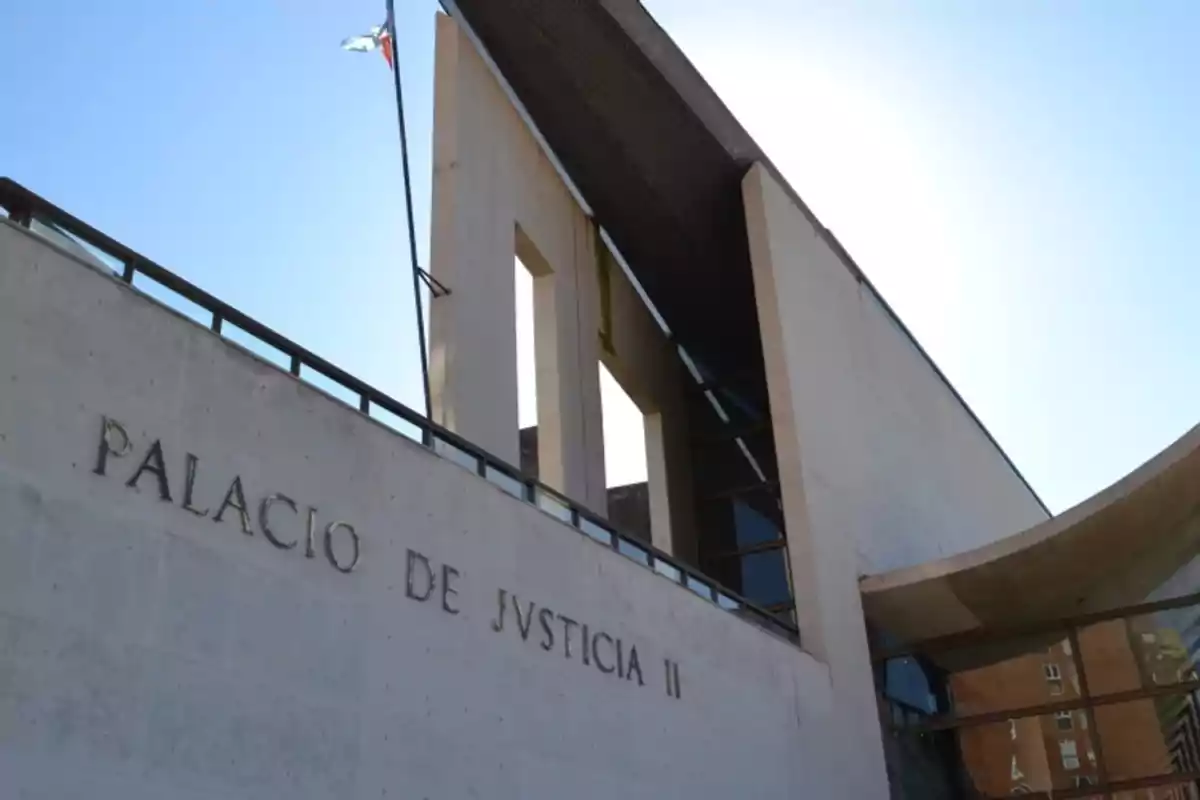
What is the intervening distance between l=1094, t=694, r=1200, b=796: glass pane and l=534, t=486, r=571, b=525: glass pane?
555 cm

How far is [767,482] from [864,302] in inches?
96.0

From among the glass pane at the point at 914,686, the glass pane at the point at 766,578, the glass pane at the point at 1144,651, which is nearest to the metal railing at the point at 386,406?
the glass pane at the point at 914,686

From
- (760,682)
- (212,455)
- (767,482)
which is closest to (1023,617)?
(760,682)

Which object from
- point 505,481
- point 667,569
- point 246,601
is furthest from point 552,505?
point 246,601

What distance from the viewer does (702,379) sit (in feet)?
52.6

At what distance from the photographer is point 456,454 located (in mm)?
6734

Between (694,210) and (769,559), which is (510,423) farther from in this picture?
(769,559)

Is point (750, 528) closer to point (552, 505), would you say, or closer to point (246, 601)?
point (552, 505)

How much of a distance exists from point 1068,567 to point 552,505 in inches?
205

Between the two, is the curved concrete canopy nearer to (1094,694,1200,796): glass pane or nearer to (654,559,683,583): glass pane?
(1094,694,1200,796): glass pane

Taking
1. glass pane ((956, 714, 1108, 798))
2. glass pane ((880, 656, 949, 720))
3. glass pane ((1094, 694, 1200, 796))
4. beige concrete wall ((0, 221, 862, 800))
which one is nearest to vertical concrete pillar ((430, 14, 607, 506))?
beige concrete wall ((0, 221, 862, 800))

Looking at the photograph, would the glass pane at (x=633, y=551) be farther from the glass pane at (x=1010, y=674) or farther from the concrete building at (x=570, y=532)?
the glass pane at (x=1010, y=674)

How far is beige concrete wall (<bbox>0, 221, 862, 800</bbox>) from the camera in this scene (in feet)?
13.8

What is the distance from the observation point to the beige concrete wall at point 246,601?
4207mm
